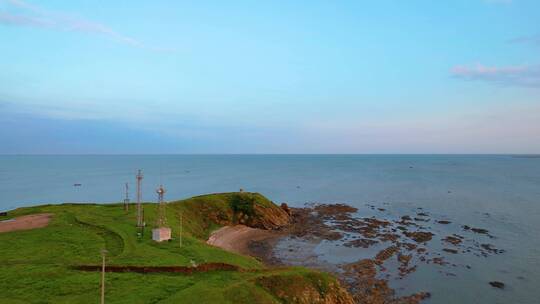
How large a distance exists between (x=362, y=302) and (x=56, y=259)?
3026cm

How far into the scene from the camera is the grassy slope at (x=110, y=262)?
23.0 meters

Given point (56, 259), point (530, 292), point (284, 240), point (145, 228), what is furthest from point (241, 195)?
point (530, 292)

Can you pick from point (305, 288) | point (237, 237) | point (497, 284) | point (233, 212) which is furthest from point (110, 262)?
point (497, 284)

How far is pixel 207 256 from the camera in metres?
32.4

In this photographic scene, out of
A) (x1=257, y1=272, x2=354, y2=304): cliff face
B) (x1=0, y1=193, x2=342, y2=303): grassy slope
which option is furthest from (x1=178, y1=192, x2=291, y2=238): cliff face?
(x1=257, y1=272, x2=354, y2=304): cliff face

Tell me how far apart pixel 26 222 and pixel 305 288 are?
38.0 meters

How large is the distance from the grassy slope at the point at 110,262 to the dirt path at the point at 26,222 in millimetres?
1352

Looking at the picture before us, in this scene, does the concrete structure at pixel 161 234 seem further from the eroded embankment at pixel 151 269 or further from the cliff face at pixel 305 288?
the cliff face at pixel 305 288

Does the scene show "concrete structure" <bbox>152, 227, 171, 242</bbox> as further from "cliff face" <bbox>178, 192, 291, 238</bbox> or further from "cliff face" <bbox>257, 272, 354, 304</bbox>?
"cliff face" <bbox>178, 192, 291, 238</bbox>

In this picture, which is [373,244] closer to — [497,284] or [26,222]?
[497,284]

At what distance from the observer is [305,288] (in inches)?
1100

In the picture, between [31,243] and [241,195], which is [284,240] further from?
[31,243]

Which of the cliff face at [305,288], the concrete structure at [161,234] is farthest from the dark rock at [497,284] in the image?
the concrete structure at [161,234]

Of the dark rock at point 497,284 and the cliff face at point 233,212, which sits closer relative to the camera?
the dark rock at point 497,284
